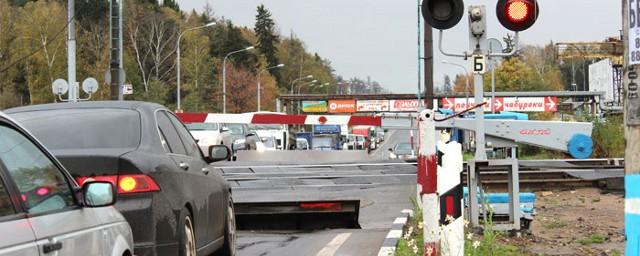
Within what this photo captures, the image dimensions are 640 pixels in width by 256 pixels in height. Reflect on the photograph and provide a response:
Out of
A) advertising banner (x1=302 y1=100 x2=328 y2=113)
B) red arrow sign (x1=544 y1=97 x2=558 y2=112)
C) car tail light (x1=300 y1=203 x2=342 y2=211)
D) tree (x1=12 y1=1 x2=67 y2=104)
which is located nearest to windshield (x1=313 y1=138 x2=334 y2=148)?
advertising banner (x1=302 y1=100 x2=328 y2=113)

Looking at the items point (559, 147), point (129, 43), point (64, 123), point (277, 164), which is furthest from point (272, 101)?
point (64, 123)

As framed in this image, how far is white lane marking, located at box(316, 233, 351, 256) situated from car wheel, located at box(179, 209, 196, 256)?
239 centimetres

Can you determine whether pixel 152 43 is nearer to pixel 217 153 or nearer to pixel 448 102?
pixel 448 102

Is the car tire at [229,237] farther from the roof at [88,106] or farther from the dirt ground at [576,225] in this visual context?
the dirt ground at [576,225]

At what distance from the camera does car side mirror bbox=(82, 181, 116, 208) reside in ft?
13.6

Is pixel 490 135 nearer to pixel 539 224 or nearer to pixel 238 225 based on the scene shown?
pixel 539 224

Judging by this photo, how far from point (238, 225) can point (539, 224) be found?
4540 mm

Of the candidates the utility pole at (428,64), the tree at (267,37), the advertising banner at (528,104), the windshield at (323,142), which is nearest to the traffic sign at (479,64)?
the utility pole at (428,64)

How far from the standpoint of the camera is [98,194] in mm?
4152

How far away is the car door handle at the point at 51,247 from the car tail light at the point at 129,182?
6.55 ft

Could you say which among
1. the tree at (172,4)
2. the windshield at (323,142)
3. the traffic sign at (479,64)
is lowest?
the windshield at (323,142)

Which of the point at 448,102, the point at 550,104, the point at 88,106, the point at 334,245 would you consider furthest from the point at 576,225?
the point at 448,102

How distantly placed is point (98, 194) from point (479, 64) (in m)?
6.25

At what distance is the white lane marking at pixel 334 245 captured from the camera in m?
8.72
